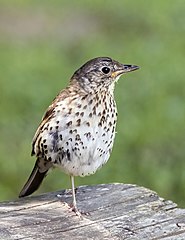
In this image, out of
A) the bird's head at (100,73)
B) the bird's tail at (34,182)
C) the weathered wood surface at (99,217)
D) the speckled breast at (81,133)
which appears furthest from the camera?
the bird's tail at (34,182)

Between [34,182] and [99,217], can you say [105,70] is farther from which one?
[99,217]

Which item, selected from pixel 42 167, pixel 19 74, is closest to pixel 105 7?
pixel 19 74

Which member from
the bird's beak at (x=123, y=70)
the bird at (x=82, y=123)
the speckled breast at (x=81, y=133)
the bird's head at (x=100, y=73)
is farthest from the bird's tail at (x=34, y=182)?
the bird's beak at (x=123, y=70)

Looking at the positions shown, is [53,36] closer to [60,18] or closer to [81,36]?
[81,36]

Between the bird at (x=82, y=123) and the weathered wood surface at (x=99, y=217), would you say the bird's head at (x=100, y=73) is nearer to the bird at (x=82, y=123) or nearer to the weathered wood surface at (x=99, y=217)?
the bird at (x=82, y=123)

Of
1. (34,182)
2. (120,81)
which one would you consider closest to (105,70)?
(34,182)

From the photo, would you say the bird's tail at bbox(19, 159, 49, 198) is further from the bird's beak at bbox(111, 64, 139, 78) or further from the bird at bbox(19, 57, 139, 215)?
the bird's beak at bbox(111, 64, 139, 78)
